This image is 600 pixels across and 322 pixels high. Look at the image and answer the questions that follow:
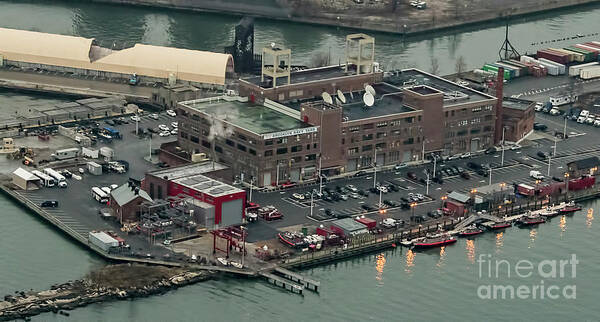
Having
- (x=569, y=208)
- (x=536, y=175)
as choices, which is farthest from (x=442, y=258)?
(x=536, y=175)

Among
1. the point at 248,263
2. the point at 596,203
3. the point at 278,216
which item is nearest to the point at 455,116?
the point at 596,203

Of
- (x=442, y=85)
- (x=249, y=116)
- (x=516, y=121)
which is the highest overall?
(x=442, y=85)

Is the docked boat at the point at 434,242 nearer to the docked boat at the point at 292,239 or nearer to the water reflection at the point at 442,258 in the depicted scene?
the water reflection at the point at 442,258

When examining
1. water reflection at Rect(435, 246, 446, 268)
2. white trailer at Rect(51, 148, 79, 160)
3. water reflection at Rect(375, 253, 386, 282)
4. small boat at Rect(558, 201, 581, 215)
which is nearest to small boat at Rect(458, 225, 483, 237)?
water reflection at Rect(435, 246, 446, 268)

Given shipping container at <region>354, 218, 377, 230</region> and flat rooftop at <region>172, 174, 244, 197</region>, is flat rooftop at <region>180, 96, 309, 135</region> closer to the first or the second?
flat rooftop at <region>172, 174, 244, 197</region>

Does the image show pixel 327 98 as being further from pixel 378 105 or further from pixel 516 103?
pixel 516 103

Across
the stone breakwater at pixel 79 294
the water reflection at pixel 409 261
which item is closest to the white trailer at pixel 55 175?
the stone breakwater at pixel 79 294

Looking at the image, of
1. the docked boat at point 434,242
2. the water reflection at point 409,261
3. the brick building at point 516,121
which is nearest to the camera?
the water reflection at point 409,261
